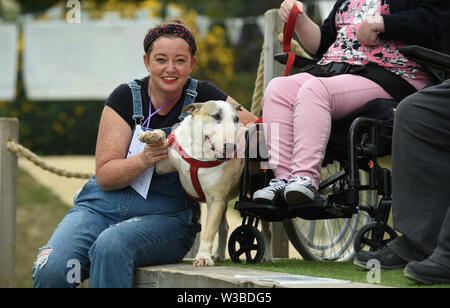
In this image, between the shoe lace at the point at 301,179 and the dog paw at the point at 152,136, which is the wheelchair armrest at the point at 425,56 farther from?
the dog paw at the point at 152,136

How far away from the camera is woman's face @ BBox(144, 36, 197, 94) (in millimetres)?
3262

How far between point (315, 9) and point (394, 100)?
6.91 meters

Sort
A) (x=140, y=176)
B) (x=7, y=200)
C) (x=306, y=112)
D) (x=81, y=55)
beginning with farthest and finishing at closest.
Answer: (x=81, y=55)
(x=7, y=200)
(x=140, y=176)
(x=306, y=112)

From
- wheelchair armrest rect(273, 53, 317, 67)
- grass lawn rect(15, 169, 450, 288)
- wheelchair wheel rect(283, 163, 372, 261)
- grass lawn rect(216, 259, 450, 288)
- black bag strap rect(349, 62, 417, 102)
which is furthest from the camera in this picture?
grass lawn rect(15, 169, 450, 288)

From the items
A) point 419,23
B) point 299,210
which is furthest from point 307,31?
point 299,210

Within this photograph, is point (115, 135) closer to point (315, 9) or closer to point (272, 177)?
point (272, 177)

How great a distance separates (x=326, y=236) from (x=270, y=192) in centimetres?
153

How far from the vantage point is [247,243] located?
326cm

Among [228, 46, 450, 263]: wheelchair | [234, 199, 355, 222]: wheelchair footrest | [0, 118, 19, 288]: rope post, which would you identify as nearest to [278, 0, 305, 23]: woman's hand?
[228, 46, 450, 263]: wheelchair

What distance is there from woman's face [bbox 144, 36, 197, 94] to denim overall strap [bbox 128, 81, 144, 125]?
121mm

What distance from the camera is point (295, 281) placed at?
248 cm

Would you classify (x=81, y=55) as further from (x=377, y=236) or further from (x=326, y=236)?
(x=377, y=236)

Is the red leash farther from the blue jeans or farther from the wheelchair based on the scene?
the blue jeans
